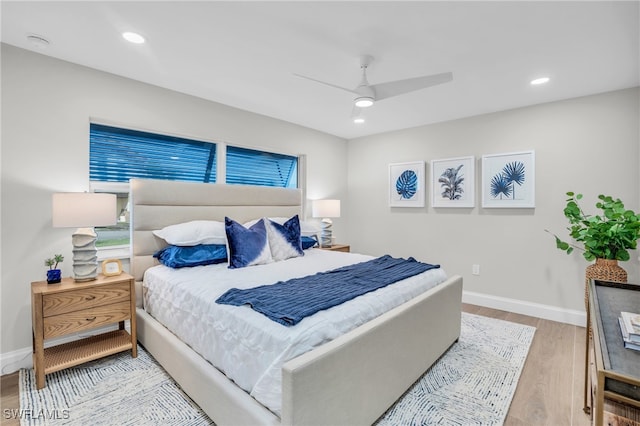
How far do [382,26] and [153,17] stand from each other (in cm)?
146

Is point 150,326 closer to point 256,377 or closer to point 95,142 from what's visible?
point 256,377

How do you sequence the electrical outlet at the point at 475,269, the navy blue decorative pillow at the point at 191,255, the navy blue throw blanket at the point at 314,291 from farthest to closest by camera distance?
the electrical outlet at the point at 475,269, the navy blue decorative pillow at the point at 191,255, the navy blue throw blanket at the point at 314,291

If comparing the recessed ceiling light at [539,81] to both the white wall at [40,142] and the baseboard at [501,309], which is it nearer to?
the baseboard at [501,309]

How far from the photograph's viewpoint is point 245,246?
2.78m

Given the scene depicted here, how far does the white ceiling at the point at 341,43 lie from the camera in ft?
6.11

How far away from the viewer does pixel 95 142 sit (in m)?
2.79

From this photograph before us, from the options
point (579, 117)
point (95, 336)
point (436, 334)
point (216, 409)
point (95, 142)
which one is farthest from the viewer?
point (579, 117)

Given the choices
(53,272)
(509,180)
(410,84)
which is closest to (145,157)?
(53,272)

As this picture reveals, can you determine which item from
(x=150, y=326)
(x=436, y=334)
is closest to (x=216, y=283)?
(x=150, y=326)

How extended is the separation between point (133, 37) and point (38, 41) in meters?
0.70

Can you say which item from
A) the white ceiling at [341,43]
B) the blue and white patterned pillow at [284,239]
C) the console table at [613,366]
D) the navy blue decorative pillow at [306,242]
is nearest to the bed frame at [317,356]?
the blue and white patterned pillow at [284,239]

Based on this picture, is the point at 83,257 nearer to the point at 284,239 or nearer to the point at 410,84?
the point at 284,239

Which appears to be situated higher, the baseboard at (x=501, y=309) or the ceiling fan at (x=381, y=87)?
the ceiling fan at (x=381, y=87)

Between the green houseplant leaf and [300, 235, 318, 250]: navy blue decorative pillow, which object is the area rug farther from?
[300, 235, 318, 250]: navy blue decorative pillow
